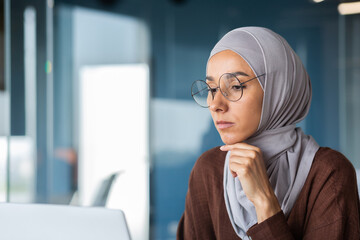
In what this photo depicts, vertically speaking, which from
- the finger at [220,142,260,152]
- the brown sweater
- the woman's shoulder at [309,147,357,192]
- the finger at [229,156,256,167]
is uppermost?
the finger at [220,142,260,152]

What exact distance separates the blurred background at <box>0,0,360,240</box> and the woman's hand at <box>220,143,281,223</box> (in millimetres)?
1928

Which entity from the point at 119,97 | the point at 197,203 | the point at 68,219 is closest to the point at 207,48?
the point at 119,97

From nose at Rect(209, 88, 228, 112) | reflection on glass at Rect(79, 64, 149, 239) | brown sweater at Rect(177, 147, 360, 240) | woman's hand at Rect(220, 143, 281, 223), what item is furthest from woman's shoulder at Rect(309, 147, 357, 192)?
reflection on glass at Rect(79, 64, 149, 239)

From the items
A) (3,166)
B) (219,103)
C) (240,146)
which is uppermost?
(219,103)

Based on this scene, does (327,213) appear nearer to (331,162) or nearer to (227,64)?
(331,162)

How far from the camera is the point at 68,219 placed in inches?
28.2

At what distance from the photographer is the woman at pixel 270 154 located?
953 mm

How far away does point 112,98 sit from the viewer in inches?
124

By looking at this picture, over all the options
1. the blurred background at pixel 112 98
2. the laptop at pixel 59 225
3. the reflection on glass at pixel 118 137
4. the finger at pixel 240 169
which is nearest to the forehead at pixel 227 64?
the finger at pixel 240 169

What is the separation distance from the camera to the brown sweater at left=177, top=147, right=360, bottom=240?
37.0 inches

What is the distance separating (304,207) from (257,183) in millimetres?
166

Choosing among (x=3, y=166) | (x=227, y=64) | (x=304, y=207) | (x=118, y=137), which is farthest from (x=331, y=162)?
(x=3, y=166)

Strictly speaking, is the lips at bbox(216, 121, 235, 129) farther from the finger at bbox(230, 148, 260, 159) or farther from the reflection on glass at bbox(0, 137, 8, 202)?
the reflection on glass at bbox(0, 137, 8, 202)

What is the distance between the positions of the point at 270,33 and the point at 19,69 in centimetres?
257
